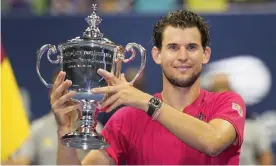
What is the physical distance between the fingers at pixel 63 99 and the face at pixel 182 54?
1.77ft

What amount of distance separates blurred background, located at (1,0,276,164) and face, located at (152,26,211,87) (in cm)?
221

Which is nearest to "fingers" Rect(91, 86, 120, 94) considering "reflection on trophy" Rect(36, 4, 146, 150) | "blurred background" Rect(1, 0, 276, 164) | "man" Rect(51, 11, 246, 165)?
"man" Rect(51, 11, 246, 165)

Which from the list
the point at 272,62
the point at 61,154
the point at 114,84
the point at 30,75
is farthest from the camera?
the point at 30,75

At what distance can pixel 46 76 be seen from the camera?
6.14 m

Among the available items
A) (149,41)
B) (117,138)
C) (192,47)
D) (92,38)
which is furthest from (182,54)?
(149,41)

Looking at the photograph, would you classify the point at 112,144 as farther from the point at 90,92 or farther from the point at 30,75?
the point at 30,75

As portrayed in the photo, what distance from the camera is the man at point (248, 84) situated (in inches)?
230

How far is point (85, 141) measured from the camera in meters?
3.10

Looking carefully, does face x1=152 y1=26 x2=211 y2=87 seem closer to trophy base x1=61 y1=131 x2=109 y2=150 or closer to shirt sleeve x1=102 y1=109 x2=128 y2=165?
shirt sleeve x1=102 y1=109 x2=128 y2=165

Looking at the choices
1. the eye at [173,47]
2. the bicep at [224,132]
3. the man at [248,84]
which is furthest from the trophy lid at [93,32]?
the man at [248,84]

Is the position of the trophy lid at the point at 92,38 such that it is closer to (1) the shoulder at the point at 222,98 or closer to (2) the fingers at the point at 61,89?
(2) the fingers at the point at 61,89

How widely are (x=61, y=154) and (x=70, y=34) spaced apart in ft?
9.35

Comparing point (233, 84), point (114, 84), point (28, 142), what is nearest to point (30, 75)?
point (28, 142)

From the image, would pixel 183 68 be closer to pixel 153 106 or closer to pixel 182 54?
pixel 182 54
